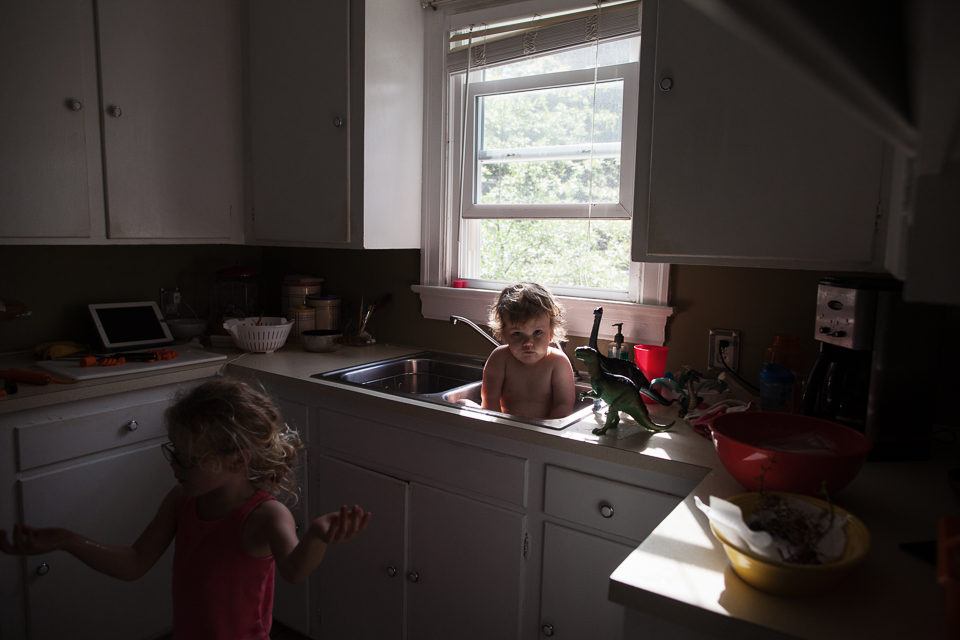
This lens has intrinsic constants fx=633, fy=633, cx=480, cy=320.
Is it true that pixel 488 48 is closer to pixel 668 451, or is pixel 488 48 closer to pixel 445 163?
pixel 445 163

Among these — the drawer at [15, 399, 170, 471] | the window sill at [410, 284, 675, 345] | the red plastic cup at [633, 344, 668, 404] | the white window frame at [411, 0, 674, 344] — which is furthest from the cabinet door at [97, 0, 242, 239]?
the red plastic cup at [633, 344, 668, 404]

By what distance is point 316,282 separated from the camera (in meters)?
2.66

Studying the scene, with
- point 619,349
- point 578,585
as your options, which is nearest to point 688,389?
point 619,349

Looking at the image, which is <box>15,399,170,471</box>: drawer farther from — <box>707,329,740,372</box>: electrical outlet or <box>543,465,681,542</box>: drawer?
<box>707,329,740,372</box>: electrical outlet

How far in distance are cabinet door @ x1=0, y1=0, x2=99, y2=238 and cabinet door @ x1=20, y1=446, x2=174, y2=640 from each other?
2.48ft

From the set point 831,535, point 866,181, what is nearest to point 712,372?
point 866,181

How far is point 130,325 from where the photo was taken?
92.2 inches

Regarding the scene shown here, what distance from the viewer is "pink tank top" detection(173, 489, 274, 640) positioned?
1136 mm

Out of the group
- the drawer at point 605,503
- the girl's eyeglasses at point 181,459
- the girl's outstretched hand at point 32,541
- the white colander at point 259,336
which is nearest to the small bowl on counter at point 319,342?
the white colander at point 259,336

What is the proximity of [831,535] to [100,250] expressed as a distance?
2510 millimetres

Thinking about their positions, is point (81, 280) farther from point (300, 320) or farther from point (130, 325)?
point (300, 320)

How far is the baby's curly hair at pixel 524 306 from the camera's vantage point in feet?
5.87

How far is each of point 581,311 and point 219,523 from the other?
1285 mm

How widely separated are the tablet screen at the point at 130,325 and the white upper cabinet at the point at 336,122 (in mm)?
515
